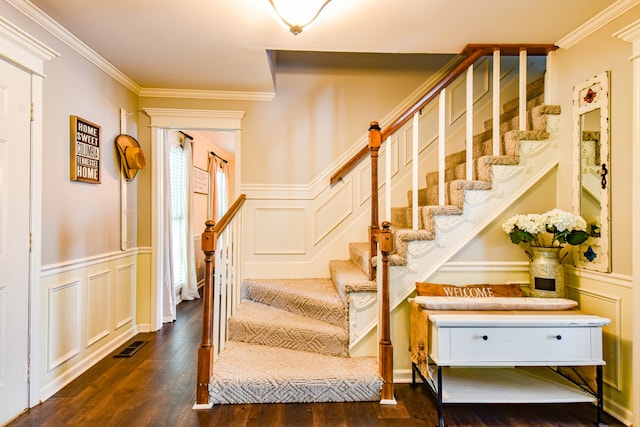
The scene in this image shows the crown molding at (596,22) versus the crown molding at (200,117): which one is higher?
the crown molding at (596,22)

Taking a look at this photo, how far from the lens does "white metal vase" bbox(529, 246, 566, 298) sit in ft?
7.12

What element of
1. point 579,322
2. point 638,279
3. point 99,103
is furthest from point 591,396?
point 99,103

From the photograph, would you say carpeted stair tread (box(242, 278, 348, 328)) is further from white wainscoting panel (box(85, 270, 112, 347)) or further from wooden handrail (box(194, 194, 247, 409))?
white wainscoting panel (box(85, 270, 112, 347))

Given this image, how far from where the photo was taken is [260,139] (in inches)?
130

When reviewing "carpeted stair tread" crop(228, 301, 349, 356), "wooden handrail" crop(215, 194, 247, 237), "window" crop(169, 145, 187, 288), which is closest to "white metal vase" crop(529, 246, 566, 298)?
"carpeted stair tread" crop(228, 301, 349, 356)

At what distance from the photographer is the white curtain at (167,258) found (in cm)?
355

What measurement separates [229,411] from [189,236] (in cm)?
307

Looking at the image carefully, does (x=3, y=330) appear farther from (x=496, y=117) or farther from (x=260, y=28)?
(x=496, y=117)

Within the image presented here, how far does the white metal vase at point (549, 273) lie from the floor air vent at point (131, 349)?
3.22m

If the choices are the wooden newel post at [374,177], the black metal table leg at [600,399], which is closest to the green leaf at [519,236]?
the black metal table leg at [600,399]

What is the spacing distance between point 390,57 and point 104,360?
3826mm

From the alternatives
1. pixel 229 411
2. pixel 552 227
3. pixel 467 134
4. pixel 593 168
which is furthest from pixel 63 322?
pixel 593 168

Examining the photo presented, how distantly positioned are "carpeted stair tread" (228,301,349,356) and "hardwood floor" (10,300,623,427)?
390 millimetres

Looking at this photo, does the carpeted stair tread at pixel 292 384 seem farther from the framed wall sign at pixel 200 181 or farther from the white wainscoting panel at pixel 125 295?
the framed wall sign at pixel 200 181
